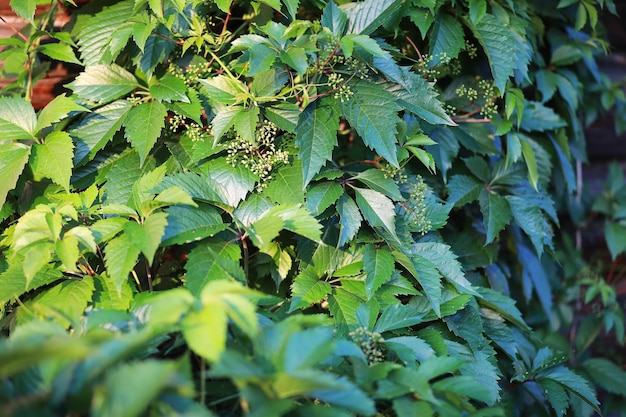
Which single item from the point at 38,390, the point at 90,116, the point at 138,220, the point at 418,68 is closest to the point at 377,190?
the point at 418,68

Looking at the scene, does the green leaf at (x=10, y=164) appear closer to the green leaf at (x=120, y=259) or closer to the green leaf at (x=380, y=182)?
the green leaf at (x=120, y=259)

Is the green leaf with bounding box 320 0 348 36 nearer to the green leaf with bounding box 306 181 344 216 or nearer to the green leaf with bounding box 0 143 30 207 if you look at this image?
the green leaf with bounding box 306 181 344 216

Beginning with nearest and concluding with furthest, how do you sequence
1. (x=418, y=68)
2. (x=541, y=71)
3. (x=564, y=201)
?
(x=418, y=68) < (x=541, y=71) < (x=564, y=201)

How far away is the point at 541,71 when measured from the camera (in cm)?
201

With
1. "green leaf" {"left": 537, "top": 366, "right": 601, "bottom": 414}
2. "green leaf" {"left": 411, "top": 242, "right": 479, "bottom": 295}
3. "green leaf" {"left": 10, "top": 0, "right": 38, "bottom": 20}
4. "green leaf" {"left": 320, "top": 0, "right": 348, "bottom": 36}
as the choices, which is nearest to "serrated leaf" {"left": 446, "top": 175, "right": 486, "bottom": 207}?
"green leaf" {"left": 411, "top": 242, "right": 479, "bottom": 295}

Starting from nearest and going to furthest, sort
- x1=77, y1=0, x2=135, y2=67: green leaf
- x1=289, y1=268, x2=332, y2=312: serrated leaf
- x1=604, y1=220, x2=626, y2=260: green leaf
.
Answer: x1=289, y1=268, x2=332, y2=312: serrated leaf, x1=77, y1=0, x2=135, y2=67: green leaf, x1=604, y1=220, x2=626, y2=260: green leaf

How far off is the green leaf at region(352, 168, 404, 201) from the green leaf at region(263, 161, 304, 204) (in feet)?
0.46

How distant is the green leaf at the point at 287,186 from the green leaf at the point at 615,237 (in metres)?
1.66

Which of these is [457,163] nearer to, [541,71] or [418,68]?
[418,68]

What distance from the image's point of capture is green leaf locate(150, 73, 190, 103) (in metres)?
1.34

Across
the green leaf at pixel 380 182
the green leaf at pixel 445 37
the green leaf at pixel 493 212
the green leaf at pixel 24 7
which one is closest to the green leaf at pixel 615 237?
the green leaf at pixel 493 212

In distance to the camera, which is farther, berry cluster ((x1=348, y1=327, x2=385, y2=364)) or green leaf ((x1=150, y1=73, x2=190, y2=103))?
green leaf ((x1=150, y1=73, x2=190, y2=103))

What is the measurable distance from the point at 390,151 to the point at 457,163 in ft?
1.89

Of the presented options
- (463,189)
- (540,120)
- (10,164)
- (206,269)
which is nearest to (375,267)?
(206,269)
